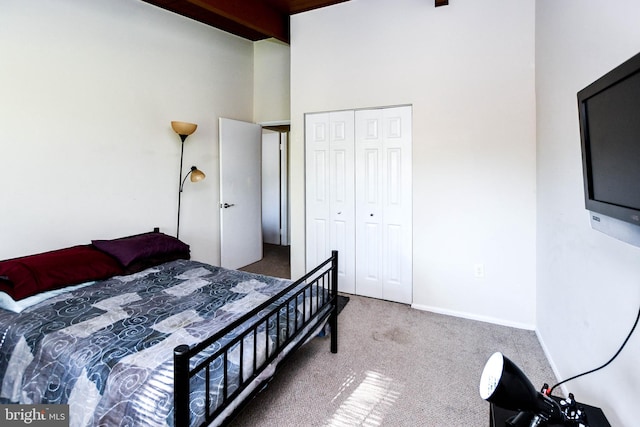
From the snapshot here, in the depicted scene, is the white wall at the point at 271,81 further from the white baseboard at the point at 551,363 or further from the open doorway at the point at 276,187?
the white baseboard at the point at 551,363

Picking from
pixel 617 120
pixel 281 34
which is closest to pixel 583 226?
pixel 617 120

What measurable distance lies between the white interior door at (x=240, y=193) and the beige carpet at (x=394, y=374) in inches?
76.0

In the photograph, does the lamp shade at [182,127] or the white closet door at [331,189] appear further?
the white closet door at [331,189]

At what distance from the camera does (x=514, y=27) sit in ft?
9.16

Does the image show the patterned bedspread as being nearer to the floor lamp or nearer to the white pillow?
the white pillow

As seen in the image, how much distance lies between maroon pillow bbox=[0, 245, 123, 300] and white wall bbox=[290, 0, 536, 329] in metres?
2.52

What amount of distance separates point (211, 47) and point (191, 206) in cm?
189

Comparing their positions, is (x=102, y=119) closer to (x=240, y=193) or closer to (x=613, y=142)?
(x=240, y=193)

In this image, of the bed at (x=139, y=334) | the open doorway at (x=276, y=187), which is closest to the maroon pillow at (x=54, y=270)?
the bed at (x=139, y=334)

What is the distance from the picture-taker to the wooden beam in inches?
119

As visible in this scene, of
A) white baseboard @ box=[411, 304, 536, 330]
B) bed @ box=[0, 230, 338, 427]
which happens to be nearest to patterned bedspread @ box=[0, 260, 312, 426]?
bed @ box=[0, 230, 338, 427]

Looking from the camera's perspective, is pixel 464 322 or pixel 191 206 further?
pixel 191 206

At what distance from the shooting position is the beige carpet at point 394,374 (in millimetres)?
1834

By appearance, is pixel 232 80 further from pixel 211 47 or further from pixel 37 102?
pixel 37 102
